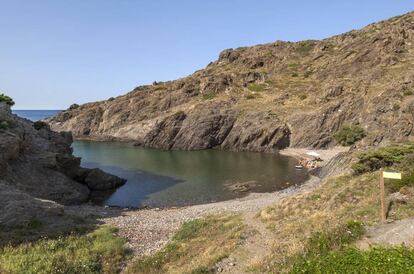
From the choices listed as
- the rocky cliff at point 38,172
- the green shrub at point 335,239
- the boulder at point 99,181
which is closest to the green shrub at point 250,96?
the rocky cliff at point 38,172

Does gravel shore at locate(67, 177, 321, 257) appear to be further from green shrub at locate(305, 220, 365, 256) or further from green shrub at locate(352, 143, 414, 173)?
green shrub at locate(305, 220, 365, 256)

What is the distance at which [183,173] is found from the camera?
6981cm

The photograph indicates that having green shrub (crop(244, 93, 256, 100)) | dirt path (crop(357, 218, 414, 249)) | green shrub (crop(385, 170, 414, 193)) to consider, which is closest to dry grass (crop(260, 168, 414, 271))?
green shrub (crop(385, 170, 414, 193))

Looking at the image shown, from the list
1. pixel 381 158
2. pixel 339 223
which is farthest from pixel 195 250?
pixel 381 158

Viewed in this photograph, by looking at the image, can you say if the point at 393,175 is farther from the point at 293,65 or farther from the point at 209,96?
the point at 293,65

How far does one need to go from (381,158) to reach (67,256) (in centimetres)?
2760

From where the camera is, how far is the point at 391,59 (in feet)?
372

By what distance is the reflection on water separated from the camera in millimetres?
53531

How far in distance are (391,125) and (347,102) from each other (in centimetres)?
2064

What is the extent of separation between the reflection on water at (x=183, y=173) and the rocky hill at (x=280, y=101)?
392 inches

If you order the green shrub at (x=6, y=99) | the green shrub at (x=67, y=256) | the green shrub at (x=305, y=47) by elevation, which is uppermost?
the green shrub at (x=305, y=47)

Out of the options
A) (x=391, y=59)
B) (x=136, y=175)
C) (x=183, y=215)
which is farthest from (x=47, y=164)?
(x=391, y=59)

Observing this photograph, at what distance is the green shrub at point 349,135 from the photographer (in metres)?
82.8

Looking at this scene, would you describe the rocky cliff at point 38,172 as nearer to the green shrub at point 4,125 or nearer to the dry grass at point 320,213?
the green shrub at point 4,125
